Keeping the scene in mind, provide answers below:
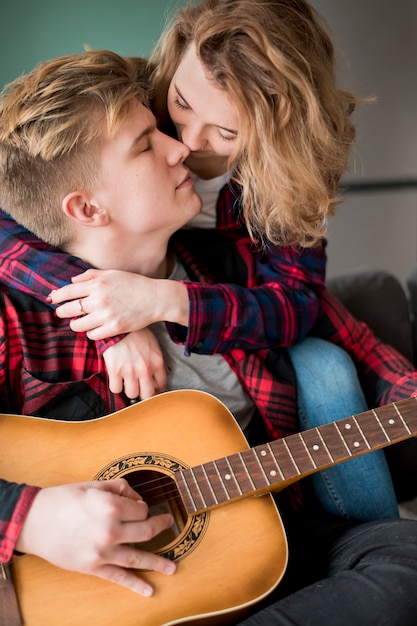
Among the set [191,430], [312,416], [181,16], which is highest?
[181,16]

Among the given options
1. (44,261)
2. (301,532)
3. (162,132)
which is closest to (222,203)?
(162,132)

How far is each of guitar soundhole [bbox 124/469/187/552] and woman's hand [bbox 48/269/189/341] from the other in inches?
9.9

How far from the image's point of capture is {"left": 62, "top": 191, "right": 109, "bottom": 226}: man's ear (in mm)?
1214

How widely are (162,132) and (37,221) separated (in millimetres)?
312

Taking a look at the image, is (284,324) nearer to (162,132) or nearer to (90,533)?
(162,132)

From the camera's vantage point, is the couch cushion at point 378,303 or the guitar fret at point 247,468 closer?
the guitar fret at point 247,468

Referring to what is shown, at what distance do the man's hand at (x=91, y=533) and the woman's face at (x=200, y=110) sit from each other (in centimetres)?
66

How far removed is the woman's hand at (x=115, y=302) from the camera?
1.17 metres

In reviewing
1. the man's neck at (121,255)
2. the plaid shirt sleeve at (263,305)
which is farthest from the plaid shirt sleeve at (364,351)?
the man's neck at (121,255)

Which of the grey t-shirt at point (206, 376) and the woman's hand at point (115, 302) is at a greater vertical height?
the woman's hand at point (115, 302)

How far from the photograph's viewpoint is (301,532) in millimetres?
1254

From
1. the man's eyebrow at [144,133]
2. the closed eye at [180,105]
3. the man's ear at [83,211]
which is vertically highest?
the closed eye at [180,105]

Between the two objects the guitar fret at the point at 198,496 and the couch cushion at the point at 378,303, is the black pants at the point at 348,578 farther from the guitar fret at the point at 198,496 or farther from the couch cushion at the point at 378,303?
the couch cushion at the point at 378,303

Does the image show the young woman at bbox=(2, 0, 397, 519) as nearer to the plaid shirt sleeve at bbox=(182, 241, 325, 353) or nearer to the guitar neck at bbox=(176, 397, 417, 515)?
the plaid shirt sleeve at bbox=(182, 241, 325, 353)
